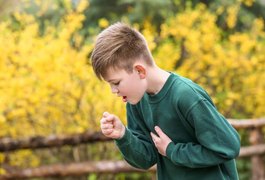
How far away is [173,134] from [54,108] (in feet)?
8.82

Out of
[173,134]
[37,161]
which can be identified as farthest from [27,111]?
[173,134]

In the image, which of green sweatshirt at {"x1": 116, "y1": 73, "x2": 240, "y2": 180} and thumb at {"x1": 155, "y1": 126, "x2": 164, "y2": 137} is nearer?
green sweatshirt at {"x1": 116, "y1": 73, "x2": 240, "y2": 180}

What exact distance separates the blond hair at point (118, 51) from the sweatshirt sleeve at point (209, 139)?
263 millimetres

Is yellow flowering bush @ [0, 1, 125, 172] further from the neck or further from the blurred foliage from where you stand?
the neck

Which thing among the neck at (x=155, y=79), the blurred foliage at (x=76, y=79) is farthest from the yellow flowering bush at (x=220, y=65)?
the neck at (x=155, y=79)

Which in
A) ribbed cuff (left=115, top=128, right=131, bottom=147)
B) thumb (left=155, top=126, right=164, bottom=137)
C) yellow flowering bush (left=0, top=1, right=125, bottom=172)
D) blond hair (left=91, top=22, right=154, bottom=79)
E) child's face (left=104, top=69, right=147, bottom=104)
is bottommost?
yellow flowering bush (left=0, top=1, right=125, bottom=172)

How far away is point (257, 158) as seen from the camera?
5.57 metres

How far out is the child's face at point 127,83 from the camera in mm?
2180

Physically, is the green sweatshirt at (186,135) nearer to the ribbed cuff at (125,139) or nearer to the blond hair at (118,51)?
the ribbed cuff at (125,139)

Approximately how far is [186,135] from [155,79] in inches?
9.2

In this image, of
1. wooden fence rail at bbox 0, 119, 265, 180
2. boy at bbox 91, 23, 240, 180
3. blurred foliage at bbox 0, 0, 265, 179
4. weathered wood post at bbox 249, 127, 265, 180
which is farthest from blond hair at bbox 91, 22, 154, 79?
weathered wood post at bbox 249, 127, 265, 180

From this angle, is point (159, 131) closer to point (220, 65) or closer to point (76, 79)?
point (76, 79)

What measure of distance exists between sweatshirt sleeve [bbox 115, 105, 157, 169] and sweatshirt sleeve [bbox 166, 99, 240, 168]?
0.89 ft

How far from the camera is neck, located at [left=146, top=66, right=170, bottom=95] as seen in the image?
88.6 inches
